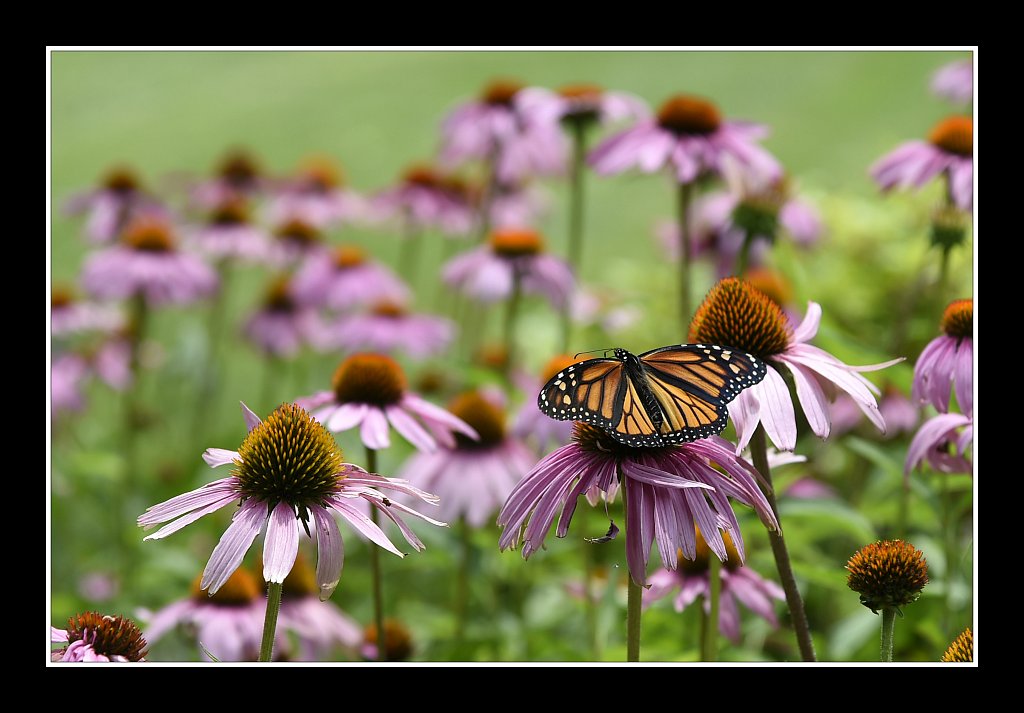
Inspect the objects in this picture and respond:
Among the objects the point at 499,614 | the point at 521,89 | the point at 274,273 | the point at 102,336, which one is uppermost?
the point at 521,89

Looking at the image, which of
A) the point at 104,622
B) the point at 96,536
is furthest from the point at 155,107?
the point at 104,622

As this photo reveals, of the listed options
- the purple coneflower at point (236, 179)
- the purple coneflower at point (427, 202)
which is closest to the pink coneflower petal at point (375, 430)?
the purple coneflower at point (427, 202)

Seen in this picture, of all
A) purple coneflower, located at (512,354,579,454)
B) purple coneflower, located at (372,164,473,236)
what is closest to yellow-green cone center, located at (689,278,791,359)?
purple coneflower, located at (512,354,579,454)

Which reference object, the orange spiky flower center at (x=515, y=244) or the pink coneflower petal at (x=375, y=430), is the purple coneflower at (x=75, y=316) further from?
the pink coneflower petal at (x=375, y=430)

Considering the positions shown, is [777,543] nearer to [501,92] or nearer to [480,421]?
[480,421]

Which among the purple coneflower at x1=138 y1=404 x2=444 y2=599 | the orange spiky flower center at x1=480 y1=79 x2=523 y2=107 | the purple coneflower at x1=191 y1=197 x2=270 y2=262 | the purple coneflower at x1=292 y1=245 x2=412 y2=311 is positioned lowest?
the purple coneflower at x1=138 y1=404 x2=444 y2=599

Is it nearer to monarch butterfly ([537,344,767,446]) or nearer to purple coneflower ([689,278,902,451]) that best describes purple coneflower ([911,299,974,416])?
purple coneflower ([689,278,902,451])

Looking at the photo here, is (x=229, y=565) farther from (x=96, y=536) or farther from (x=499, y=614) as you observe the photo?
(x=96, y=536)

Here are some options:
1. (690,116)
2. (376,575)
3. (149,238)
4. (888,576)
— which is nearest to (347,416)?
(376,575)
